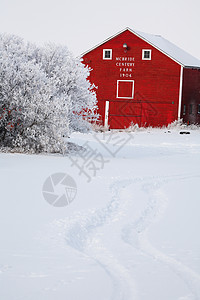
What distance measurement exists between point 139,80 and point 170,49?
443 cm

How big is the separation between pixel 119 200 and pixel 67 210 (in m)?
1.74

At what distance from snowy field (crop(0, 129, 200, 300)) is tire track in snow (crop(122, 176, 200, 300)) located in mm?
12

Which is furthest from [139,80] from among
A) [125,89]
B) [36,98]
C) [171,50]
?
[36,98]

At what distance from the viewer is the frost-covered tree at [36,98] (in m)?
19.7

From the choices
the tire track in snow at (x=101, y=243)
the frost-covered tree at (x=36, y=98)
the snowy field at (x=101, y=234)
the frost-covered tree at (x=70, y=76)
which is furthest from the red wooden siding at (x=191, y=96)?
the tire track in snow at (x=101, y=243)

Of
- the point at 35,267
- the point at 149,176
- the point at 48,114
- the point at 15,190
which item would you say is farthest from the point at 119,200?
the point at 48,114

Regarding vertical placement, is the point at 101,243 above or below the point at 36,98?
below

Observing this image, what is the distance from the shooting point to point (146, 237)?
8.43 meters

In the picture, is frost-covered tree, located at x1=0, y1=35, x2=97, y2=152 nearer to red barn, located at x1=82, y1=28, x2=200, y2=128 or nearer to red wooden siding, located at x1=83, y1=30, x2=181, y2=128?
red barn, located at x1=82, y1=28, x2=200, y2=128

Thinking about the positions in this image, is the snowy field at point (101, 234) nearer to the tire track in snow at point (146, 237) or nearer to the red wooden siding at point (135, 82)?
the tire track in snow at point (146, 237)

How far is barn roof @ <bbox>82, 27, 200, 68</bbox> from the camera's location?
1465 inches

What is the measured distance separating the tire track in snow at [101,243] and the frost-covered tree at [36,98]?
315 inches

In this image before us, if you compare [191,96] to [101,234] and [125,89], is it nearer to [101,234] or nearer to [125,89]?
[125,89]

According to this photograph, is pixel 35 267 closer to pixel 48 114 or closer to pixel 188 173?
pixel 188 173
